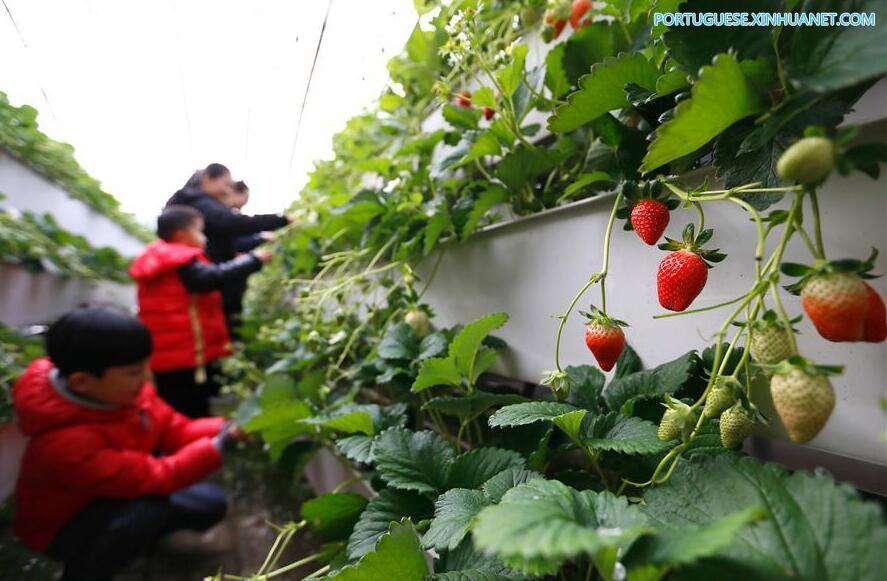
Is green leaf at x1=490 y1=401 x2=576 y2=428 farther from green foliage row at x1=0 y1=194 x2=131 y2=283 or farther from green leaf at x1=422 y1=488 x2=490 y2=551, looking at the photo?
green foliage row at x1=0 y1=194 x2=131 y2=283

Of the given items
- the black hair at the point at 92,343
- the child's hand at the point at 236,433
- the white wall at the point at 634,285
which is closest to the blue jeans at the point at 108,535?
the child's hand at the point at 236,433

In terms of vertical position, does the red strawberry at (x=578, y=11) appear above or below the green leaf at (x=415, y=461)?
above

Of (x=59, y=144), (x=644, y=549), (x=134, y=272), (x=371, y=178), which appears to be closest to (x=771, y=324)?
(x=644, y=549)

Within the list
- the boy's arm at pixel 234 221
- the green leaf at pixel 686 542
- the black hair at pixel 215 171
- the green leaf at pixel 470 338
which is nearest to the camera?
the green leaf at pixel 686 542

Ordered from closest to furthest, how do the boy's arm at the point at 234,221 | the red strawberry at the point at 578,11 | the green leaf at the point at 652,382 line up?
the green leaf at the point at 652,382 < the red strawberry at the point at 578,11 < the boy's arm at the point at 234,221

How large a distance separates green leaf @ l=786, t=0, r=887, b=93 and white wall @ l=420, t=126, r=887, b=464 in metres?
0.11

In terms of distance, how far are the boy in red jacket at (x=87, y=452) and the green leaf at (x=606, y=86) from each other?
1147 mm

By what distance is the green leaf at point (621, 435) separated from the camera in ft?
1.14

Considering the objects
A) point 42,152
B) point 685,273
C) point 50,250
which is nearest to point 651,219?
point 685,273

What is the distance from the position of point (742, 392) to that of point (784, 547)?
91 millimetres

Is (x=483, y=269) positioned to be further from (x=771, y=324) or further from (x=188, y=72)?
(x=188, y=72)

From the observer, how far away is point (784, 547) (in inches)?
9.5

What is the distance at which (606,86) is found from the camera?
41cm

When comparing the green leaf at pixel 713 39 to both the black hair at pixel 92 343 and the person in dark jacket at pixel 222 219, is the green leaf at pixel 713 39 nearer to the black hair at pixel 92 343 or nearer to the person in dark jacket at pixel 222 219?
the person in dark jacket at pixel 222 219
